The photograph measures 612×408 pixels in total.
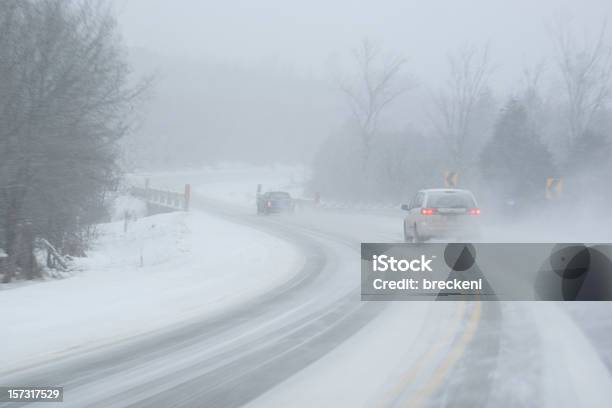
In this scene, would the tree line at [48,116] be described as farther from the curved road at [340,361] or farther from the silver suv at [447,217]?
the silver suv at [447,217]

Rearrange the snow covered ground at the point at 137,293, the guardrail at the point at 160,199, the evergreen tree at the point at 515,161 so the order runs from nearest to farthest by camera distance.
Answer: the snow covered ground at the point at 137,293 → the guardrail at the point at 160,199 → the evergreen tree at the point at 515,161

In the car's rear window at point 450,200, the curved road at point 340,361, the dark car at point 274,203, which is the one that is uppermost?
the car's rear window at point 450,200

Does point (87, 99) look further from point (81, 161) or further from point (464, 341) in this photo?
point (464, 341)

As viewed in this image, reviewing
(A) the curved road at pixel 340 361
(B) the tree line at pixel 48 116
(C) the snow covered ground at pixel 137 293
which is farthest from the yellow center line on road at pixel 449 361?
(B) the tree line at pixel 48 116

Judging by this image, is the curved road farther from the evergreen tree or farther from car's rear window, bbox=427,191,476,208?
the evergreen tree

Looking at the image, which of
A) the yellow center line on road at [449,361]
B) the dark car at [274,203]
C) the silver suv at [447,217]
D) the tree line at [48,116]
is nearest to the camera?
the yellow center line on road at [449,361]

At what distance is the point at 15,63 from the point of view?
12789 millimetres

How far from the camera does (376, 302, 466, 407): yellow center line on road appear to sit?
6.10 metres

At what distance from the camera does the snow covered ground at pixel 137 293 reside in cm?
843

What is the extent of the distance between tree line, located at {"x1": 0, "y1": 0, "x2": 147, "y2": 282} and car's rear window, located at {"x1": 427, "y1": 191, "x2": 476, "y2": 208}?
26.5 feet

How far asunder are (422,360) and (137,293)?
5882 millimetres

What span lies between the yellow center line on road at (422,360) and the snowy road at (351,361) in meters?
0.01

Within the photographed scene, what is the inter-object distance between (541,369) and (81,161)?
10493mm

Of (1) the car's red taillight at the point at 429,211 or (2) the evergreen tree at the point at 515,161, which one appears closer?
(1) the car's red taillight at the point at 429,211
